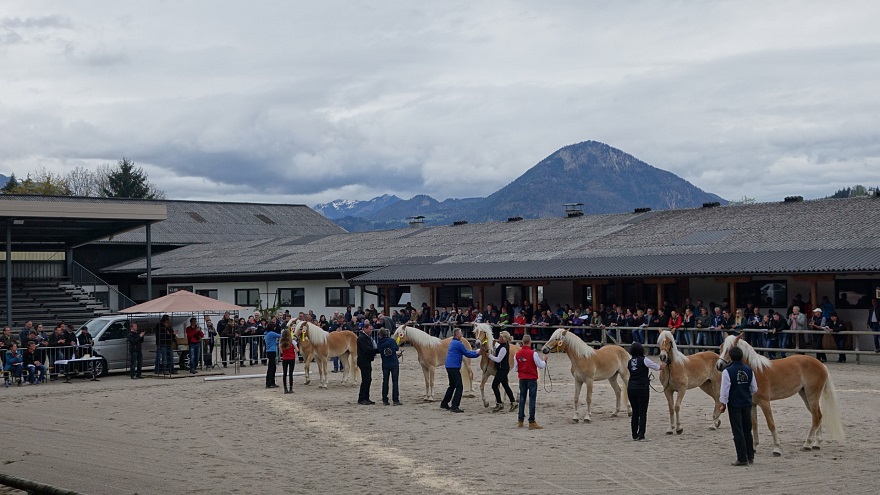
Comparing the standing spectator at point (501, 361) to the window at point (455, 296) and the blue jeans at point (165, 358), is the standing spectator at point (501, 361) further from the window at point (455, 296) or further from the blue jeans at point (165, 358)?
the window at point (455, 296)

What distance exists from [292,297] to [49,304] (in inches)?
378

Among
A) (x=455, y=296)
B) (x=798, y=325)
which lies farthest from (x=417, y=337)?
(x=455, y=296)

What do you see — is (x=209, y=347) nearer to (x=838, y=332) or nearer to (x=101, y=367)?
(x=101, y=367)

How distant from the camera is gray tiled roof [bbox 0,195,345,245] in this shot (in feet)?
187

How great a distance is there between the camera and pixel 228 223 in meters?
61.9

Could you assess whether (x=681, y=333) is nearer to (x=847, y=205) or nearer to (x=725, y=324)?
(x=725, y=324)

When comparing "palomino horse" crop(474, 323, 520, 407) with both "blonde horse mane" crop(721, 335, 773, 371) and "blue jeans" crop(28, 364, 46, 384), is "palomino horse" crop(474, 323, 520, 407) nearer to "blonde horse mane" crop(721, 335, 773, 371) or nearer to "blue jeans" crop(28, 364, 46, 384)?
"blonde horse mane" crop(721, 335, 773, 371)

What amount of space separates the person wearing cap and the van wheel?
1835 centimetres

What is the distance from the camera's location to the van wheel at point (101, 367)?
26.1 meters

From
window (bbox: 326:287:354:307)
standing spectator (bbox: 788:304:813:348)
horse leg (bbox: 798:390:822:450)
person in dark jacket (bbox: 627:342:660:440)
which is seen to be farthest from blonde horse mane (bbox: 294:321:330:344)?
window (bbox: 326:287:354:307)

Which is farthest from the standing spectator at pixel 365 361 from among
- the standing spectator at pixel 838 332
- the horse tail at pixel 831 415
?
the standing spectator at pixel 838 332

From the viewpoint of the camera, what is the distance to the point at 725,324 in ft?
85.9

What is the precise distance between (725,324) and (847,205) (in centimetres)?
924

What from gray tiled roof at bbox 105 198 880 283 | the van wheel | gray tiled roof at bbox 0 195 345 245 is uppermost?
gray tiled roof at bbox 0 195 345 245
